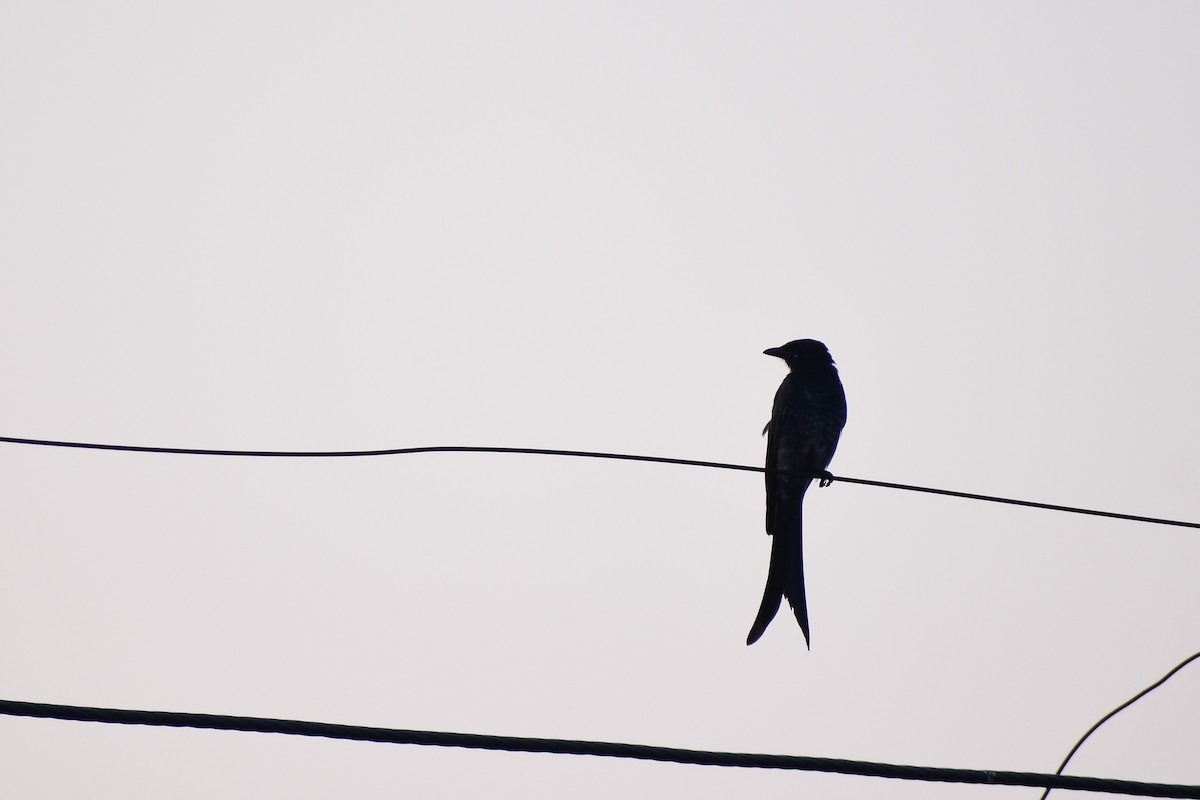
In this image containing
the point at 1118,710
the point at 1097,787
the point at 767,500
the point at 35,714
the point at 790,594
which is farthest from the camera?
the point at 767,500

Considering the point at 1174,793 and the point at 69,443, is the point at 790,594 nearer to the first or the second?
the point at 1174,793

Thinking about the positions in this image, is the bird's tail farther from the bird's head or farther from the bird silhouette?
the bird's head

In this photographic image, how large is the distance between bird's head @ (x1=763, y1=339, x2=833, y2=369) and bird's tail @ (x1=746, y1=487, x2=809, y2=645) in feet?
3.00

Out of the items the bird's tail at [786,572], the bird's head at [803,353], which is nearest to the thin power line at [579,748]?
the bird's tail at [786,572]

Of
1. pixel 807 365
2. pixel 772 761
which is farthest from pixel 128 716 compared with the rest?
pixel 807 365

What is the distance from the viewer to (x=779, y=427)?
774 cm

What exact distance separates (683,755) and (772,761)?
0.72 feet

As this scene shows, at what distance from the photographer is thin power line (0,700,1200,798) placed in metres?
2.78

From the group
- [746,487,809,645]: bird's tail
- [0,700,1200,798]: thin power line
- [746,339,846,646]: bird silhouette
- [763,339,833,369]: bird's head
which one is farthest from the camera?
[763,339,833,369]: bird's head

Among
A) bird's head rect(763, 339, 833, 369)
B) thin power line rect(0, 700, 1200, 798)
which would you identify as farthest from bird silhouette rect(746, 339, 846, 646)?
thin power line rect(0, 700, 1200, 798)

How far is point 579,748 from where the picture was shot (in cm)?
284

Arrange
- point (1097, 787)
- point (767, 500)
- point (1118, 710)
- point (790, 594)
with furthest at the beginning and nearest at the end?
1. point (767, 500)
2. point (790, 594)
3. point (1118, 710)
4. point (1097, 787)

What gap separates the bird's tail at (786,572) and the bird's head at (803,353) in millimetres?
913

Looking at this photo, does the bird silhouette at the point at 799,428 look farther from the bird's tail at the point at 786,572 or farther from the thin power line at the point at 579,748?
the thin power line at the point at 579,748
